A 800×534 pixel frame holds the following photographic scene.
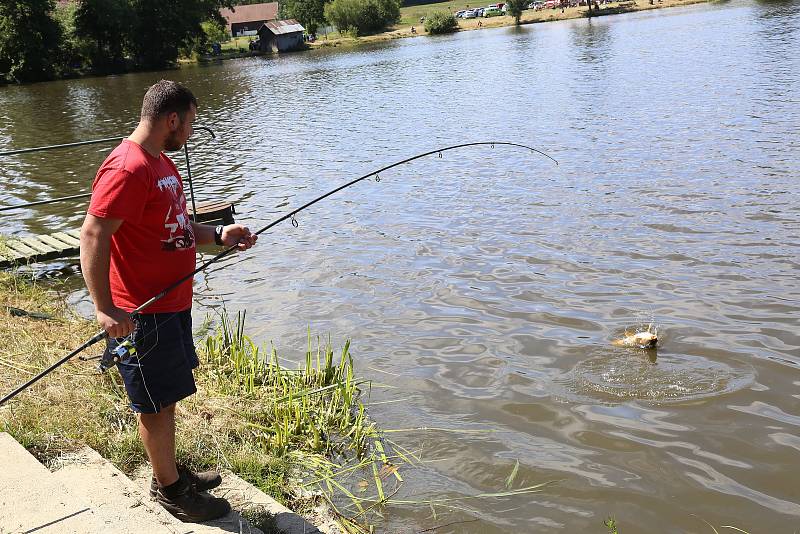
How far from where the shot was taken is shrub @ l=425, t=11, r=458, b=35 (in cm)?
8625

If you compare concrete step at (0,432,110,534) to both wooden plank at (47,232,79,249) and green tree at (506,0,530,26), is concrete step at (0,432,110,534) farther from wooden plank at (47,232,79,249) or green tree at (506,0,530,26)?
green tree at (506,0,530,26)

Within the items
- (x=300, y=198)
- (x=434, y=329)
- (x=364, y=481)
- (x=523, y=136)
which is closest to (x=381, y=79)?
(x=523, y=136)

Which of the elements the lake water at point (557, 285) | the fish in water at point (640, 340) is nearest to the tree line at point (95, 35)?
the lake water at point (557, 285)

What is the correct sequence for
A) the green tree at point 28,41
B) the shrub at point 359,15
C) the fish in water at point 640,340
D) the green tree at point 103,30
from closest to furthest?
1. the fish in water at point 640,340
2. the green tree at point 28,41
3. the green tree at point 103,30
4. the shrub at point 359,15

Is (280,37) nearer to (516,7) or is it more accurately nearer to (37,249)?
(516,7)

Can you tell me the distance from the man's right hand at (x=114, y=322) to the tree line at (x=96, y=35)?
2387 inches

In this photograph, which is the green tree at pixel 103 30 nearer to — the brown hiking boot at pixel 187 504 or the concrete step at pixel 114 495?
the concrete step at pixel 114 495

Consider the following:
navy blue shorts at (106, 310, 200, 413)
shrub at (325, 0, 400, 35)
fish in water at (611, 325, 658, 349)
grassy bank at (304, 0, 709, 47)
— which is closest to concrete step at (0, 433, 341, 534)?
navy blue shorts at (106, 310, 200, 413)

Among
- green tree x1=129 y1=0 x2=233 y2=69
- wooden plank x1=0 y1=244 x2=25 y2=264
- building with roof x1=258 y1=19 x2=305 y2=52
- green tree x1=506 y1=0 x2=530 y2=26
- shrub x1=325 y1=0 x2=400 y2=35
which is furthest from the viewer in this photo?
shrub x1=325 y1=0 x2=400 y2=35

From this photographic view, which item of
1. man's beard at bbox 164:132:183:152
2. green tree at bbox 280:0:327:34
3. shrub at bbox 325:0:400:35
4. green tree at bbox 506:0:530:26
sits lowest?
man's beard at bbox 164:132:183:152

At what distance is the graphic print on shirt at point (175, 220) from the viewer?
11.7ft

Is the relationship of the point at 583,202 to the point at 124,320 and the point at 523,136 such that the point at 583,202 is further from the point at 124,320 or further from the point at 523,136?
the point at 124,320

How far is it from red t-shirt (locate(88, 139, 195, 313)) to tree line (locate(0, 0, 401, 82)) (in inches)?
2377

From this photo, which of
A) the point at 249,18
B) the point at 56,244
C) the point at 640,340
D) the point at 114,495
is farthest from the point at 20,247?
the point at 249,18
